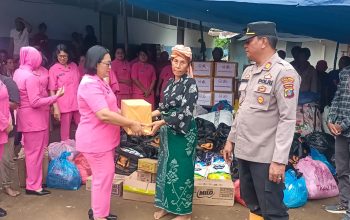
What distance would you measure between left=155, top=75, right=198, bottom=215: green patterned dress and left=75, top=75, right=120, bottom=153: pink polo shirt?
1.67 ft

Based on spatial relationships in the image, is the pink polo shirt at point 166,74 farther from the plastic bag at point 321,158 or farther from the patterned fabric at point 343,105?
the patterned fabric at point 343,105

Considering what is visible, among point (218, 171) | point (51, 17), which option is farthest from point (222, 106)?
point (51, 17)

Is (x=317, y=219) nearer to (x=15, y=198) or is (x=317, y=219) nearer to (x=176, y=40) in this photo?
(x=15, y=198)

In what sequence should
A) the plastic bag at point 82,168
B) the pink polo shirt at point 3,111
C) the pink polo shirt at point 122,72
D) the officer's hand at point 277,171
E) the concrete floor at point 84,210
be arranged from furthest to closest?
the pink polo shirt at point 122,72
the plastic bag at point 82,168
the concrete floor at point 84,210
the pink polo shirt at point 3,111
the officer's hand at point 277,171

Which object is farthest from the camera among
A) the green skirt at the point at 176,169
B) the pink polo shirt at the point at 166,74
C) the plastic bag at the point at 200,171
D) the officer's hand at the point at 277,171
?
the pink polo shirt at the point at 166,74

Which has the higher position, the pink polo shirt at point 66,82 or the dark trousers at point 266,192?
the pink polo shirt at point 66,82

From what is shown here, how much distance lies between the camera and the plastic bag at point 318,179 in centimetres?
449

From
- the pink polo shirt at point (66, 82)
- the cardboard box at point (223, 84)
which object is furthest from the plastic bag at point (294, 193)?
the pink polo shirt at point (66, 82)

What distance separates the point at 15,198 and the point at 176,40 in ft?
41.9

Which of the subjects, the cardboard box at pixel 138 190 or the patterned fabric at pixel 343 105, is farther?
the cardboard box at pixel 138 190

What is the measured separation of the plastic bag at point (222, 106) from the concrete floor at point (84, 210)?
2313 mm

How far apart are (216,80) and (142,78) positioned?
1.44m

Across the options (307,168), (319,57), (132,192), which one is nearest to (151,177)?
(132,192)

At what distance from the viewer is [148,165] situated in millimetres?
4406
